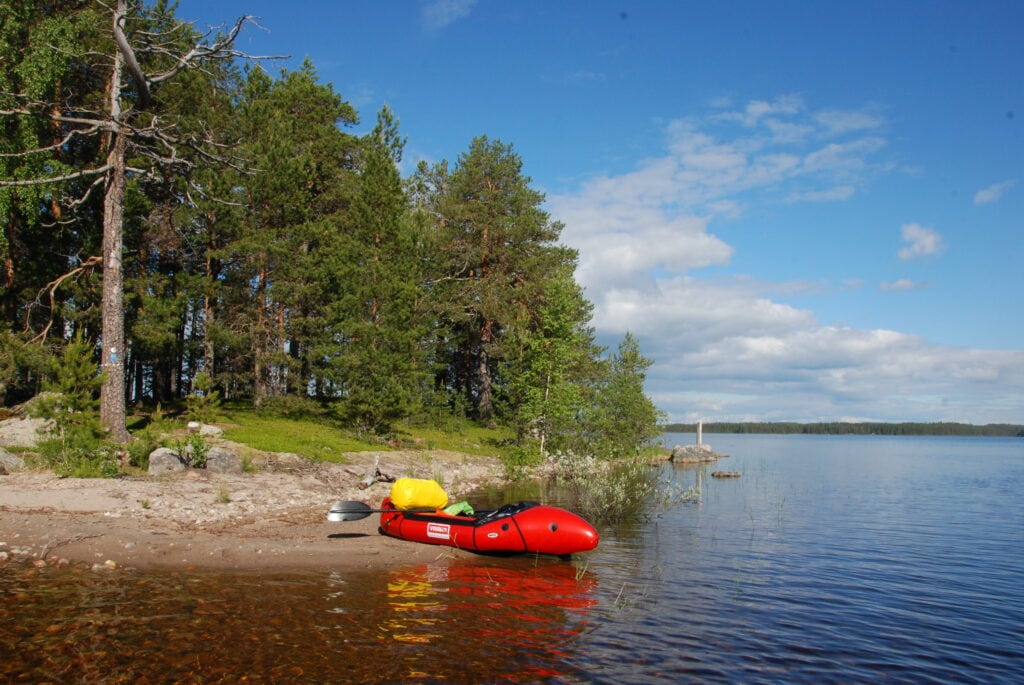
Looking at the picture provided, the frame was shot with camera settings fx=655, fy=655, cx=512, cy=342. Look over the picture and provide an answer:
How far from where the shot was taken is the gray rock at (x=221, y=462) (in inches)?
727

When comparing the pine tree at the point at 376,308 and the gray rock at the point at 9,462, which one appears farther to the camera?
the pine tree at the point at 376,308

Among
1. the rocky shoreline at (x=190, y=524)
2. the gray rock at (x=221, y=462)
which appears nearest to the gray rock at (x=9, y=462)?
the rocky shoreline at (x=190, y=524)

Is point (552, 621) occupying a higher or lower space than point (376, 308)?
lower

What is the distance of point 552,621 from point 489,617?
91cm

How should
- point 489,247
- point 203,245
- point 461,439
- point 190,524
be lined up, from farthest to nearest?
point 489,247, point 461,439, point 203,245, point 190,524

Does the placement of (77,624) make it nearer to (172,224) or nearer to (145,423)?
(145,423)

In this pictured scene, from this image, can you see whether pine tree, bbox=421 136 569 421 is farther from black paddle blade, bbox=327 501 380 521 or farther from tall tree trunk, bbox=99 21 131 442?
black paddle blade, bbox=327 501 380 521

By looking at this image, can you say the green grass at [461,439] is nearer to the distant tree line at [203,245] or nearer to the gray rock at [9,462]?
the distant tree line at [203,245]

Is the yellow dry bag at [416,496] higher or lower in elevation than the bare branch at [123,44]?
lower

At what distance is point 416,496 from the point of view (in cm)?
1416

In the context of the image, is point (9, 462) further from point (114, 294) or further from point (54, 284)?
point (54, 284)

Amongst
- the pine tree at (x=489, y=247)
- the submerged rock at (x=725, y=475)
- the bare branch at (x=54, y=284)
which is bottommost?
the submerged rock at (x=725, y=475)

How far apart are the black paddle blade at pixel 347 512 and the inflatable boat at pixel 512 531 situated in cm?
64

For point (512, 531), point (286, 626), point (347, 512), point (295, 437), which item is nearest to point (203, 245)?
point (295, 437)
